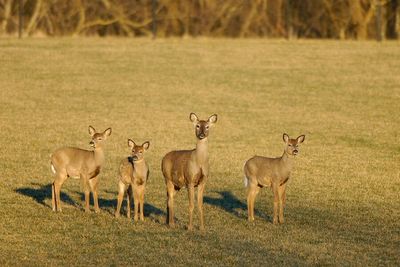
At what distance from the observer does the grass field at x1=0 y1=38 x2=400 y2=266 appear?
13305 millimetres

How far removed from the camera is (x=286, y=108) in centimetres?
2953

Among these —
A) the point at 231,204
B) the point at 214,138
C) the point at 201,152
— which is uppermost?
the point at 201,152

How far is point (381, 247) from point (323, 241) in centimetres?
82

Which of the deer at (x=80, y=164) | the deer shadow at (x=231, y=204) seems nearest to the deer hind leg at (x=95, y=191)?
the deer at (x=80, y=164)

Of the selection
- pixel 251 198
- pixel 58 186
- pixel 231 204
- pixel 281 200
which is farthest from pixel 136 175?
pixel 231 204

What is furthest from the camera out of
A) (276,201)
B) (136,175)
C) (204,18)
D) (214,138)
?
(204,18)

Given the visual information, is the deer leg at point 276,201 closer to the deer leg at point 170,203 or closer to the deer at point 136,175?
the deer leg at point 170,203

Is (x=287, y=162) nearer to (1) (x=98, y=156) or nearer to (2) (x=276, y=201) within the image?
(2) (x=276, y=201)

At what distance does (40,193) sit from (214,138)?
8155 millimetres

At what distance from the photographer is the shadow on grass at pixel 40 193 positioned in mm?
17109

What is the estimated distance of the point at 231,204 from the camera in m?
17.2

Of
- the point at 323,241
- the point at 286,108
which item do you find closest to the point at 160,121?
the point at 286,108

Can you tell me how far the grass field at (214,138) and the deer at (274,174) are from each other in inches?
16.0

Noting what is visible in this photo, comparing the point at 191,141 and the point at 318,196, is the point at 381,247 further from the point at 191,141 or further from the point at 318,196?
the point at 191,141
